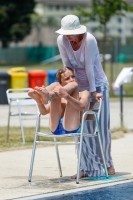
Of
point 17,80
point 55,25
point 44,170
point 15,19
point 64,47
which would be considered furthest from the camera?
point 55,25

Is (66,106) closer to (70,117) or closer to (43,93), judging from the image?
(70,117)

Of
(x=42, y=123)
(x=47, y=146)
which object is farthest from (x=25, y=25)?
(x=47, y=146)

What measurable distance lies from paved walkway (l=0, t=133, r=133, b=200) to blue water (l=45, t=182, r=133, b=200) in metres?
0.28

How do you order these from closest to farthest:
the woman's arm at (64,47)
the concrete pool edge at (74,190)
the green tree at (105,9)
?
1. the concrete pool edge at (74,190)
2. the woman's arm at (64,47)
3. the green tree at (105,9)

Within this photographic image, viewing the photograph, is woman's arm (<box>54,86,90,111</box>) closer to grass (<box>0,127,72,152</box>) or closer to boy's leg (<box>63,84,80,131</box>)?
boy's leg (<box>63,84,80,131</box>)

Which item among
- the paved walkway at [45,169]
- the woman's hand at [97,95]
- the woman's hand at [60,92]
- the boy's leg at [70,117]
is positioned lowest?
the paved walkway at [45,169]

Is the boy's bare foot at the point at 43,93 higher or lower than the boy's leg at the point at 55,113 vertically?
higher

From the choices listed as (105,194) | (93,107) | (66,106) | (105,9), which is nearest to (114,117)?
(105,9)

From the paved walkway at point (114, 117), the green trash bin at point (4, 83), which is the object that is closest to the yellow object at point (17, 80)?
the green trash bin at point (4, 83)

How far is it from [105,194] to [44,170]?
1.70m

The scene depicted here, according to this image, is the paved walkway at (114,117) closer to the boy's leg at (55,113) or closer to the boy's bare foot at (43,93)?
the boy's leg at (55,113)

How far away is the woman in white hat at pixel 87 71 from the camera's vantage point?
735 centimetres

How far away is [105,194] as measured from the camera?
6734mm

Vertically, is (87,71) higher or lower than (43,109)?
higher
